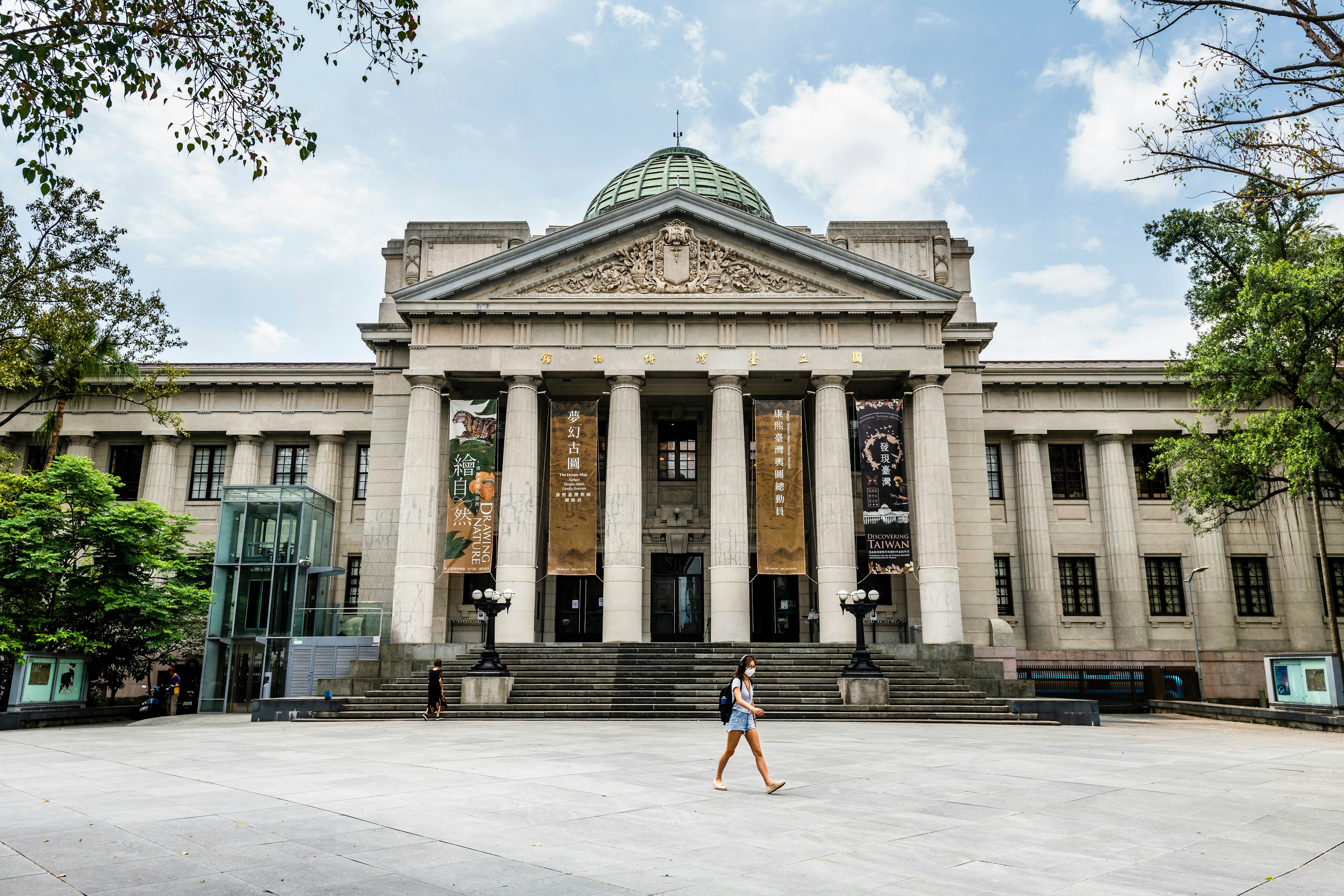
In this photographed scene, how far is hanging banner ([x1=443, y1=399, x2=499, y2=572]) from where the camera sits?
3088 centimetres

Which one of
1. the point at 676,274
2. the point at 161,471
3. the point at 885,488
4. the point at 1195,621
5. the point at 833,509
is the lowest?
the point at 1195,621

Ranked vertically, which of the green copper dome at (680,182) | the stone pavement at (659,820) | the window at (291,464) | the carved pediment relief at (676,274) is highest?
the green copper dome at (680,182)

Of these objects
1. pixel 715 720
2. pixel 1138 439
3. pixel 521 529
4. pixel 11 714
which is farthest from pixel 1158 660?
pixel 11 714

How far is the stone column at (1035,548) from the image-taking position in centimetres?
3659

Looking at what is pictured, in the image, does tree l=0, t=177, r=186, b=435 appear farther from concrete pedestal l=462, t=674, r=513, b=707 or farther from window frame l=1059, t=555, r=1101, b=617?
window frame l=1059, t=555, r=1101, b=617

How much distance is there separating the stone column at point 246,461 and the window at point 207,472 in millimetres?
748

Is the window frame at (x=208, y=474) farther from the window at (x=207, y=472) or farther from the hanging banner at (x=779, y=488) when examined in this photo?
the hanging banner at (x=779, y=488)

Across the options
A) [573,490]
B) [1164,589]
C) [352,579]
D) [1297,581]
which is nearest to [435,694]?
[573,490]

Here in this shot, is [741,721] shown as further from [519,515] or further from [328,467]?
[328,467]

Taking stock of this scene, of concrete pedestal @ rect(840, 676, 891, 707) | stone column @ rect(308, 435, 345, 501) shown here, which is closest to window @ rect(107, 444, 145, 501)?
stone column @ rect(308, 435, 345, 501)

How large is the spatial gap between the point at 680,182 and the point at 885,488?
20700 millimetres

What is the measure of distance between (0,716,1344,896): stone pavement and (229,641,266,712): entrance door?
14.4 m

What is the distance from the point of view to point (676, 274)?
32750 mm

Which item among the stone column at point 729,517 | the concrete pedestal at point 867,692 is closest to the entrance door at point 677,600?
the stone column at point 729,517
